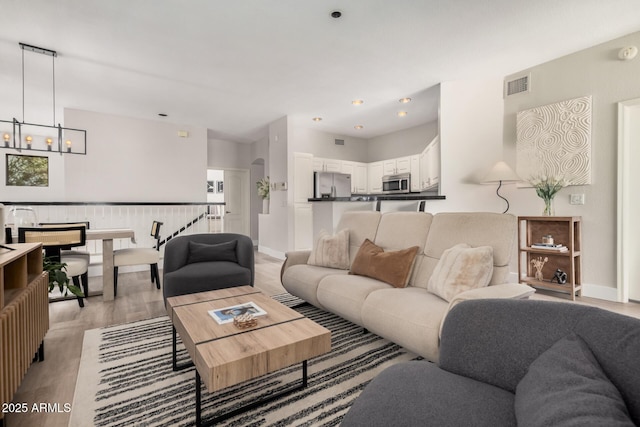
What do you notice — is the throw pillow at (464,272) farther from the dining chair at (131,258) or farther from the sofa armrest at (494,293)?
the dining chair at (131,258)

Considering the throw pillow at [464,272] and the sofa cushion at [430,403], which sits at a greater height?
the throw pillow at [464,272]

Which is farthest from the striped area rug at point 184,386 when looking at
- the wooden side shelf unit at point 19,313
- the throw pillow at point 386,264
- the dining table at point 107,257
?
the dining table at point 107,257

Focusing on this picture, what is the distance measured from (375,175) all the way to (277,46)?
4.60 meters

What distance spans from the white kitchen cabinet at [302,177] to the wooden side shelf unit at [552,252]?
146 inches

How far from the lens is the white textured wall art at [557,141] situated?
11.5ft

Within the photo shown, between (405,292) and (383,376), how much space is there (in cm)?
107

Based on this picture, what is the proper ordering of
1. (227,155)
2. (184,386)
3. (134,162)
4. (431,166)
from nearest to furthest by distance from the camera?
(184,386) → (431,166) → (134,162) → (227,155)

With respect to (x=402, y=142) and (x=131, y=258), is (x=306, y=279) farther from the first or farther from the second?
(x=402, y=142)

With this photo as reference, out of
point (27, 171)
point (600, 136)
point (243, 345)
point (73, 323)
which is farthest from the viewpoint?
point (27, 171)

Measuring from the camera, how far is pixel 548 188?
3.62 m

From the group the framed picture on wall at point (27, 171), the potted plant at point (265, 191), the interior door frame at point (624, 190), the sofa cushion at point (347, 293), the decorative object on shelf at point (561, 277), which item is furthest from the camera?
the potted plant at point (265, 191)

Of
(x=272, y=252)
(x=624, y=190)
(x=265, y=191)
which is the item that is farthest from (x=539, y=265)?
(x=265, y=191)

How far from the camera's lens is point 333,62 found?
369cm

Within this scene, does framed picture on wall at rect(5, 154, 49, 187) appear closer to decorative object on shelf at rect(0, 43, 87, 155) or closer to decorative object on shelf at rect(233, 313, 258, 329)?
decorative object on shelf at rect(0, 43, 87, 155)
